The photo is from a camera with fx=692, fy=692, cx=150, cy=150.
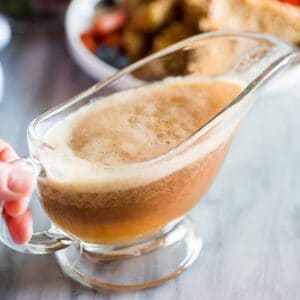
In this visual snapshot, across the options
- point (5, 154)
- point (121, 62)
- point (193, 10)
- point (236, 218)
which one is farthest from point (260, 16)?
point (5, 154)

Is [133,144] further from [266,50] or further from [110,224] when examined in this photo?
[266,50]

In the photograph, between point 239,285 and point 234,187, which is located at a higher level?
point 234,187

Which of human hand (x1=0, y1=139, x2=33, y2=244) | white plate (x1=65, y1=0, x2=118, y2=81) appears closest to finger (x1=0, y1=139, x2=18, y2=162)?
human hand (x1=0, y1=139, x2=33, y2=244)

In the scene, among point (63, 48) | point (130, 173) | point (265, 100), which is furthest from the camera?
point (63, 48)

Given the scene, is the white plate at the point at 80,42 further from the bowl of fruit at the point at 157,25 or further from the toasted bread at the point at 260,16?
the toasted bread at the point at 260,16

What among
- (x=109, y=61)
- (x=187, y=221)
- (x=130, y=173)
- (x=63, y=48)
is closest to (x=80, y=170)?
(x=130, y=173)

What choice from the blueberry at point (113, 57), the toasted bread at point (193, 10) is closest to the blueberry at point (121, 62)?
the blueberry at point (113, 57)

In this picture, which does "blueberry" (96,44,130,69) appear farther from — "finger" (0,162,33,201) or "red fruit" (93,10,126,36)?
"finger" (0,162,33,201)
